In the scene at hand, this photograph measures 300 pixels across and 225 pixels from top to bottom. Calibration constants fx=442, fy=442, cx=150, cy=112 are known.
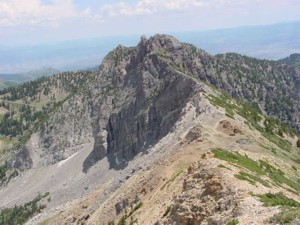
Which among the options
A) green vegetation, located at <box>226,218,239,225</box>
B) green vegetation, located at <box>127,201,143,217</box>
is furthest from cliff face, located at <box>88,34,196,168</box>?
green vegetation, located at <box>226,218,239,225</box>

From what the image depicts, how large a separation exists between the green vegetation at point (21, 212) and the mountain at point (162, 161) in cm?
53

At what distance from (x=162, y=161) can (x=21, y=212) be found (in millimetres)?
92536

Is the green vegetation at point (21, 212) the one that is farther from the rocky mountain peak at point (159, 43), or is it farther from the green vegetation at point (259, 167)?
the green vegetation at point (259, 167)

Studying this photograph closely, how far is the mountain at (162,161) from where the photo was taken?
33812mm

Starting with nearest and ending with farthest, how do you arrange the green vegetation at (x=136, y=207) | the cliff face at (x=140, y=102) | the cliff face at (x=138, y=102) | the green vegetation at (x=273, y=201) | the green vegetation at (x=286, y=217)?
the green vegetation at (x=286, y=217) → the green vegetation at (x=273, y=201) → the green vegetation at (x=136, y=207) → the cliff face at (x=140, y=102) → the cliff face at (x=138, y=102)

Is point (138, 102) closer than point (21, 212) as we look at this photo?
No

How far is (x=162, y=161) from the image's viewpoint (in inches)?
2527

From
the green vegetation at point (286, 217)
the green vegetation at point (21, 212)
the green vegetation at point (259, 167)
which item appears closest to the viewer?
the green vegetation at point (286, 217)

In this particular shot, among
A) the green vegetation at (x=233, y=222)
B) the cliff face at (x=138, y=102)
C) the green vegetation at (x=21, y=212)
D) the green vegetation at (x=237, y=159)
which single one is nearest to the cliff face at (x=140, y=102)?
the cliff face at (x=138, y=102)

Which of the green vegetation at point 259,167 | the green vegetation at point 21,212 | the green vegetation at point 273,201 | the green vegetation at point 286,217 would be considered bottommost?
the green vegetation at point 21,212

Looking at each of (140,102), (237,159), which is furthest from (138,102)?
(237,159)

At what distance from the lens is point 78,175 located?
492 ft

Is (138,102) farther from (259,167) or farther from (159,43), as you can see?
(259,167)

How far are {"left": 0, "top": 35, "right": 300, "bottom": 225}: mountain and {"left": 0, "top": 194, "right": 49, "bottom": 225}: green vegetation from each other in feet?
1.75
